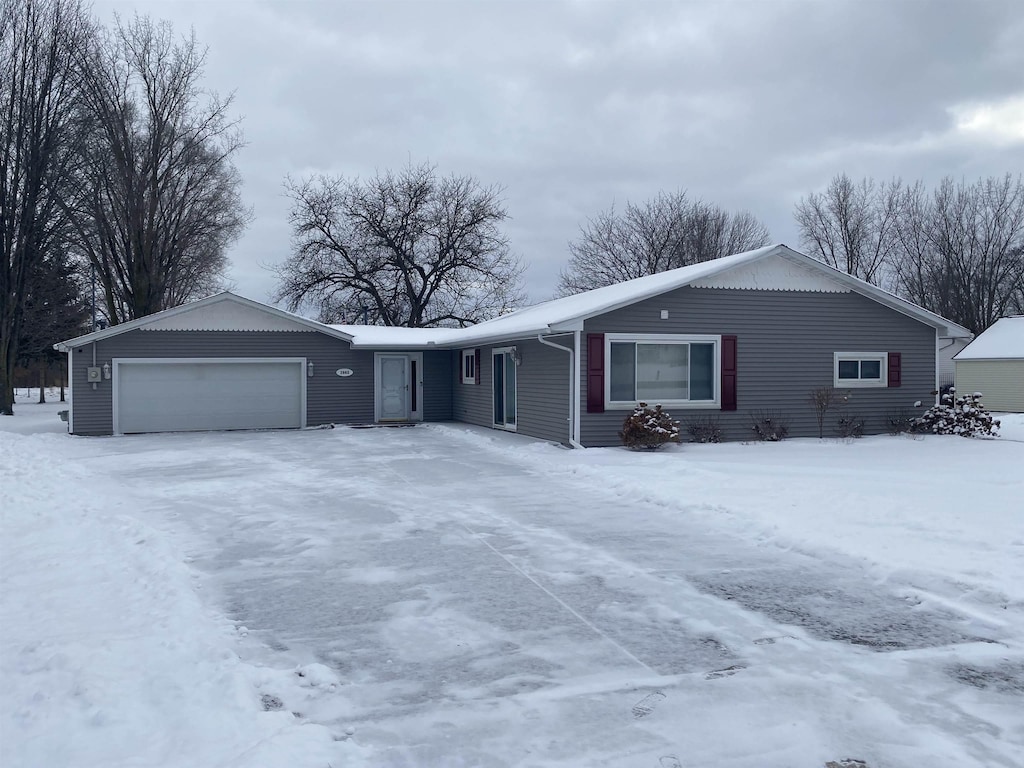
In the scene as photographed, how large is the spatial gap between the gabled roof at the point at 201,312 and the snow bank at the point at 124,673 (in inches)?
496

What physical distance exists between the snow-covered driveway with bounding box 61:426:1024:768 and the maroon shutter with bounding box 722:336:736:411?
225 inches

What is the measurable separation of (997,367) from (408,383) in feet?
69.7

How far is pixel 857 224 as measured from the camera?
1543 inches

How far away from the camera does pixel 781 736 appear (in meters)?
3.42

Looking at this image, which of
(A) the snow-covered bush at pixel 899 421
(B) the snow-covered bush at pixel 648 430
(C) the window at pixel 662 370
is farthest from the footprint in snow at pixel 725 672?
(A) the snow-covered bush at pixel 899 421

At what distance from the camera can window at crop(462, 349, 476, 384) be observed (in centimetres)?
2043

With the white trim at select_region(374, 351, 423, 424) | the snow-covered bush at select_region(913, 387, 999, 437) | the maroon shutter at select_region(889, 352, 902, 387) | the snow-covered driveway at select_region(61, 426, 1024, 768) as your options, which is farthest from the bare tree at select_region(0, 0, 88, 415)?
the snow-covered bush at select_region(913, 387, 999, 437)

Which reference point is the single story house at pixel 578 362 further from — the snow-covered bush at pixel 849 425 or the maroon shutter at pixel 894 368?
the snow-covered bush at pixel 849 425

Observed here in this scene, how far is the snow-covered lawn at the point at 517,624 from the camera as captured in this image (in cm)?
342

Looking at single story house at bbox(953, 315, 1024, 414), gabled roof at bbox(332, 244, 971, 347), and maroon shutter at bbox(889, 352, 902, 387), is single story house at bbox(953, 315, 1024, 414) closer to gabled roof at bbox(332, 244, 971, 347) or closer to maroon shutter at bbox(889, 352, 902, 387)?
gabled roof at bbox(332, 244, 971, 347)

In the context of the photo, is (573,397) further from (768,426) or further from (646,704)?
(646,704)

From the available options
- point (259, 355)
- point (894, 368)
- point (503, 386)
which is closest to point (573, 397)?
point (503, 386)

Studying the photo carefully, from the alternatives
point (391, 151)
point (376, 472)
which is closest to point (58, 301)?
point (391, 151)

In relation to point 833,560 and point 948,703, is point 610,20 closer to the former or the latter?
point 833,560
